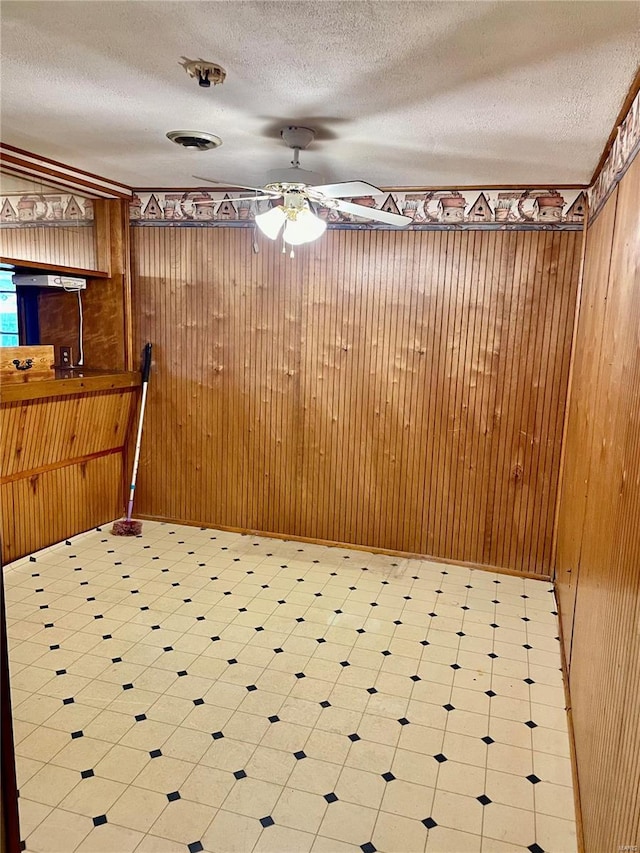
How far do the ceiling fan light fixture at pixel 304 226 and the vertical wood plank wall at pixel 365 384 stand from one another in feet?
5.27

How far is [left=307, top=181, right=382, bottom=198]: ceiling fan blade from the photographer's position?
3086 mm

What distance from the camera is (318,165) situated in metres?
4.29

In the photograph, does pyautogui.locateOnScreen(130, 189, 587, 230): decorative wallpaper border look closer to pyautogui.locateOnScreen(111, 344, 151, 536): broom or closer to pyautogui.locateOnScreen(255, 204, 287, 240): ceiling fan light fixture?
pyautogui.locateOnScreen(255, 204, 287, 240): ceiling fan light fixture

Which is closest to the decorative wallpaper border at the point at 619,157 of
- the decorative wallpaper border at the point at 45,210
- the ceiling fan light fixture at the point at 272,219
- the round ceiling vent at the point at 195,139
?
the ceiling fan light fixture at the point at 272,219

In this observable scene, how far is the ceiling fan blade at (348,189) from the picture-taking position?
10.1 ft

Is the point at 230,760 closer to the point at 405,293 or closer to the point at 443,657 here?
the point at 443,657

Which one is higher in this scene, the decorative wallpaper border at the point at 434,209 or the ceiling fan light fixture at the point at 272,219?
the decorative wallpaper border at the point at 434,209

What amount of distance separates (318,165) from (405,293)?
1326 mm

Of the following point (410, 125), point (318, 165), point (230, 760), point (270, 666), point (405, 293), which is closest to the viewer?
point (230, 760)

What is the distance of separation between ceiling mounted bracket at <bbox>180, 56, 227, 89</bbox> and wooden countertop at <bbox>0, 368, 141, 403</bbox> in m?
2.66

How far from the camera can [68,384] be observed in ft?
16.2

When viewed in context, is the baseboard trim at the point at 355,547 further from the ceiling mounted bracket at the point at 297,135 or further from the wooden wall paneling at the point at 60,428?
the ceiling mounted bracket at the point at 297,135

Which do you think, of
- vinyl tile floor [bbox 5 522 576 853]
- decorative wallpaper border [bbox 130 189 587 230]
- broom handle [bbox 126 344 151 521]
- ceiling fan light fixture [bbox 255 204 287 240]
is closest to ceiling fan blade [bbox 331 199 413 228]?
ceiling fan light fixture [bbox 255 204 287 240]

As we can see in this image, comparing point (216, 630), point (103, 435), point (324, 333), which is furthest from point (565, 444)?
point (103, 435)
